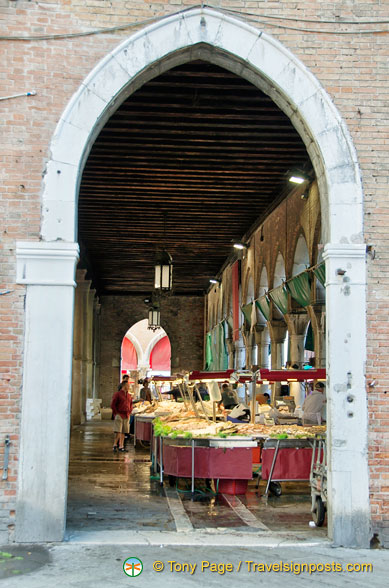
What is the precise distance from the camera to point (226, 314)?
81.3 ft

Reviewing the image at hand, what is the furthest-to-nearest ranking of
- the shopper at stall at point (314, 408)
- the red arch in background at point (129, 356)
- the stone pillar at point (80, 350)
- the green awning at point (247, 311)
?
the red arch in background at point (129, 356) < the stone pillar at point (80, 350) < the green awning at point (247, 311) < the shopper at stall at point (314, 408)

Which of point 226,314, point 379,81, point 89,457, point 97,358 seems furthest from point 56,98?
point 97,358

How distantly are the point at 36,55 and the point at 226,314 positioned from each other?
60.3 feet

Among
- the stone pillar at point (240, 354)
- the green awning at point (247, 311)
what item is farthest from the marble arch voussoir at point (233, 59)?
the stone pillar at point (240, 354)

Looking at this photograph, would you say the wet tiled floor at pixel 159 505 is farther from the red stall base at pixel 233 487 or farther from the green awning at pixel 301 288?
the green awning at pixel 301 288

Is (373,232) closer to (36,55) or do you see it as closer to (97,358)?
(36,55)

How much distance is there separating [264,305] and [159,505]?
32.0 ft

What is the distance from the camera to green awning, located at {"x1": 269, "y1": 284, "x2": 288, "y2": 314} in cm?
1545

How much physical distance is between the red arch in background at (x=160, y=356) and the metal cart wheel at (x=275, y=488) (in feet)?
112

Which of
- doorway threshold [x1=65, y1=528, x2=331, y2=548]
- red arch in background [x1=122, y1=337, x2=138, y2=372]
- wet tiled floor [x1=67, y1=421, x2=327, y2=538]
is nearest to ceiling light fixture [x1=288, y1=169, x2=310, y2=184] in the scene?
wet tiled floor [x1=67, y1=421, x2=327, y2=538]

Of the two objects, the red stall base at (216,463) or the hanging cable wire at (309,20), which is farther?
the red stall base at (216,463)

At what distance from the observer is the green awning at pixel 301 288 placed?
44.1 feet

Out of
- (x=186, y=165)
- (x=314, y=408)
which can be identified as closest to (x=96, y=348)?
(x=186, y=165)

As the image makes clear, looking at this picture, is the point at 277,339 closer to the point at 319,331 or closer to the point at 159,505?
the point at 319,331
